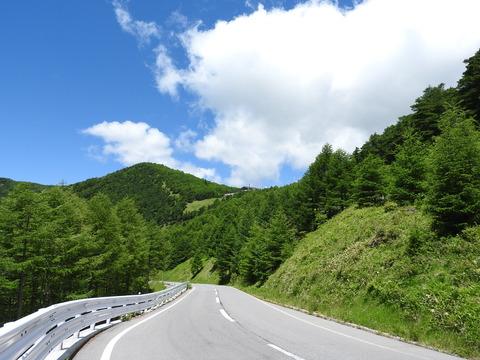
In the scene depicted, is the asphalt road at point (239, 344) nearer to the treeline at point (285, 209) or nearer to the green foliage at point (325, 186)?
the treeline at point (285, 209)

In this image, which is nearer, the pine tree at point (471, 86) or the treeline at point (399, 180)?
the treeline at point (399, 180)

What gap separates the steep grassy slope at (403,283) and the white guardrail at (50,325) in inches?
359

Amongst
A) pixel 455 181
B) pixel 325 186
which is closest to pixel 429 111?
pixel 325 186

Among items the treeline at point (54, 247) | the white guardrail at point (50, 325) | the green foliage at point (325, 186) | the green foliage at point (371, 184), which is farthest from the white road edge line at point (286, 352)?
the green foliage at point (325, 186)

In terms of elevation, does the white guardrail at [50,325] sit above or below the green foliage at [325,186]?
below

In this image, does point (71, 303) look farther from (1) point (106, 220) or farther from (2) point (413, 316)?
(1) point (106, 220)

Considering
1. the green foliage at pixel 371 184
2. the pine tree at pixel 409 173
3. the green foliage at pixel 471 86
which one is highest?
the green foliage at pixel 471 86

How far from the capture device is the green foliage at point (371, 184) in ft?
122

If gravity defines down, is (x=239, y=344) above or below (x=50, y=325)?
below

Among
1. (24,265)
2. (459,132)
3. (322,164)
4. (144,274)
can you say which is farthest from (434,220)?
(144,274)

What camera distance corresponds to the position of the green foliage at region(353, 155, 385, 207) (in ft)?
122

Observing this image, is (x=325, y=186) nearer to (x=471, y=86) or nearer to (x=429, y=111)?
(x=429, y=111)

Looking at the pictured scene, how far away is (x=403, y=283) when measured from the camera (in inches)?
658

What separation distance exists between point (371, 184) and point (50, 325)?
34.0 metres
